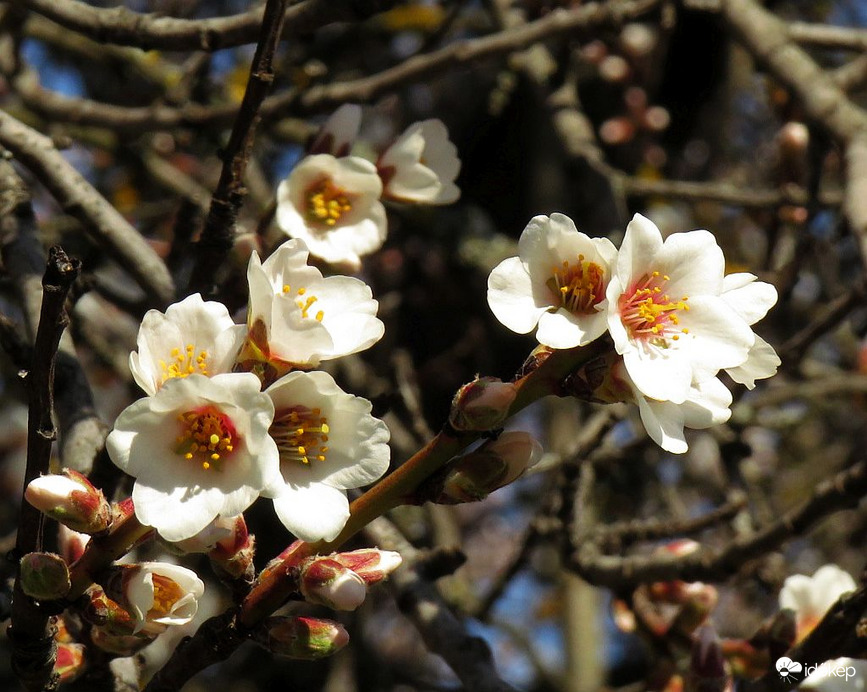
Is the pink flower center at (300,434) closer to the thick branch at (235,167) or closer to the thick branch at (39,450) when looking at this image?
the thick branch at (39,450)

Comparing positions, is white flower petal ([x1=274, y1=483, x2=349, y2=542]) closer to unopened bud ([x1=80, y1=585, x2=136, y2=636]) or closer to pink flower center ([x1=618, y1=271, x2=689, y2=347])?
unopened bud ([x1=80, y1=585, x2=136, y2=636])

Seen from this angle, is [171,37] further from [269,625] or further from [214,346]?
[269,625]

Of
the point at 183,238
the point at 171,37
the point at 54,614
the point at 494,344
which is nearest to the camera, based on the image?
the point at 54,614

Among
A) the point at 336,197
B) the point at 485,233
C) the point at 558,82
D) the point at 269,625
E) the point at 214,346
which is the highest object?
the point at 214,346

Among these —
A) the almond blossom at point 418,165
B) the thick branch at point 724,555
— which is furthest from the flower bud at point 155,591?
the thick branch at point 724,555

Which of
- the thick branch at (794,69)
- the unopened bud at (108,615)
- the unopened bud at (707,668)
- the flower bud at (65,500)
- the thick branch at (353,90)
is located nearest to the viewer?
the flower bud at (65,500)

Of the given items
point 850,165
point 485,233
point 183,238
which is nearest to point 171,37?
point 183,238
